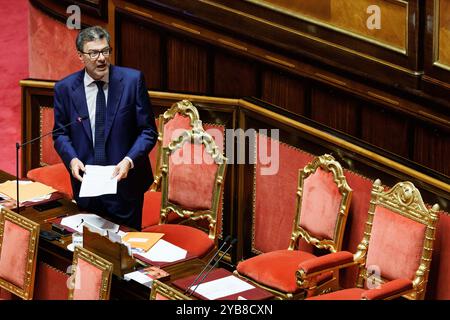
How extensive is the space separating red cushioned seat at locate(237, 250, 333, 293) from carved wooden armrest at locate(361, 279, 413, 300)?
47 centimetres

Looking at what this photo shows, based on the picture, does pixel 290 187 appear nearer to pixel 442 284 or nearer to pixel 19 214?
pixel 442 284

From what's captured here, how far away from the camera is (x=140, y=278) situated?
4.41m

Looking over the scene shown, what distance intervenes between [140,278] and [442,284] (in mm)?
1431

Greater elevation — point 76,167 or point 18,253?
point 76,167

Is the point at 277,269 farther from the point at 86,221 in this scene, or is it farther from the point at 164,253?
the point at 86,221

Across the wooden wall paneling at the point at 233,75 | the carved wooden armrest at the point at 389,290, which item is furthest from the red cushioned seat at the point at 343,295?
the wooden wall paneling at the point at 233,75

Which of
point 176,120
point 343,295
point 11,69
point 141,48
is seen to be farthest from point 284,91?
point 11,69

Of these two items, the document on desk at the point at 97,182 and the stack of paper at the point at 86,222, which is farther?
the stack of paper at the point at 86,222

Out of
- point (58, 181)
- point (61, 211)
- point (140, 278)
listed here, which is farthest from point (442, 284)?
point (58, 181)

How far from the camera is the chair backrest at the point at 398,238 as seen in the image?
4820mm

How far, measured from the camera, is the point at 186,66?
6.67m

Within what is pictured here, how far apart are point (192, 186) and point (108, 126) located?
730 millimetres
